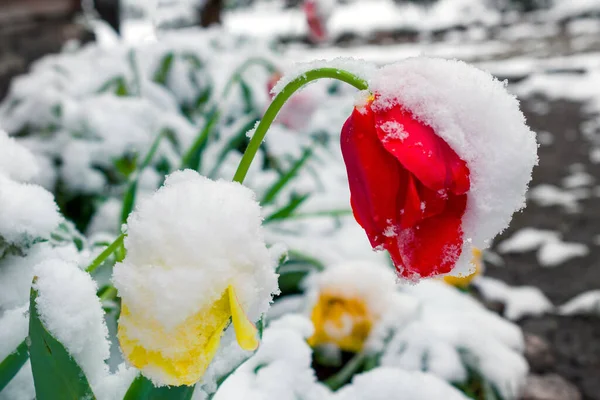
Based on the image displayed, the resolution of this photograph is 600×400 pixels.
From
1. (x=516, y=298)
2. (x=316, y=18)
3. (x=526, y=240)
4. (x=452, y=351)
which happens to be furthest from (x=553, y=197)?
(x=452, y=351)

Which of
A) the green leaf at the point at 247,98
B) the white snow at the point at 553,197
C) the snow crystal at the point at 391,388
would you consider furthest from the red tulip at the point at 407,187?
the white snow at the point at 553,197

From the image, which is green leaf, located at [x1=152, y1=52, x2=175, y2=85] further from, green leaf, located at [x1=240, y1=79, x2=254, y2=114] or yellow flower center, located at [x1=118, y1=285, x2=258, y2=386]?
yellow flower center, located at [x1=118, y1=285, x2=258, y2=386]

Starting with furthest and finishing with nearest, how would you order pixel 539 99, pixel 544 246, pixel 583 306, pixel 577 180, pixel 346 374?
1. pixel 539 99
2. pixel 577 180
3. pixel 544 246
4. pixel 583 306
5. pixel 346 374

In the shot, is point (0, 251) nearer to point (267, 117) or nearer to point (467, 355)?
point (267, 117)

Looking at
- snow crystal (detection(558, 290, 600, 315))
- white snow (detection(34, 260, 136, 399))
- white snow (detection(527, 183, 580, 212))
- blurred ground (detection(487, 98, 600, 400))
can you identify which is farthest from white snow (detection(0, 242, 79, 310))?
white snow (detection(527, 183, 580, 212))

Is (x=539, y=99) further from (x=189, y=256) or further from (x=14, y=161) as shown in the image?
(x=189, y=256)

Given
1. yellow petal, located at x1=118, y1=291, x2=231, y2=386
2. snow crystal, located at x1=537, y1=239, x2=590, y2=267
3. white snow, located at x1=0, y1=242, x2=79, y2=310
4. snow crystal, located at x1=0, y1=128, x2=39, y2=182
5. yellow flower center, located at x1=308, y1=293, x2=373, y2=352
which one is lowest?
snow crystal, located at x1=537, y1=239, x2=590, y2=267

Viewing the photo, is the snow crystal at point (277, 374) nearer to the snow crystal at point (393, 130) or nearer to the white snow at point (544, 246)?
the snow crystal at point (393, 130)

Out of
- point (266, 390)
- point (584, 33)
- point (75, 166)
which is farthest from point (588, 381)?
point (584, 33)
